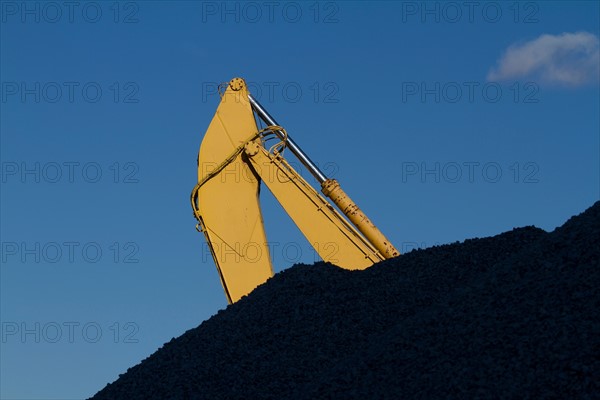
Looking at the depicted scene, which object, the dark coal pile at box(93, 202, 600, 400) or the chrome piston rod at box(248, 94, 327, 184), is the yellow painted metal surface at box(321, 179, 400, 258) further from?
the dark coal pile at box(93, 202, 600, 400)

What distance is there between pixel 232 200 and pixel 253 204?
338 mm

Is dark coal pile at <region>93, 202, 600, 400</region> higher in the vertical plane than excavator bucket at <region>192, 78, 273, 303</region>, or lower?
lower

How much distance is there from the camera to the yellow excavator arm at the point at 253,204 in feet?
48.7

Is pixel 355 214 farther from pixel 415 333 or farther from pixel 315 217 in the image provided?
pixel 415 333

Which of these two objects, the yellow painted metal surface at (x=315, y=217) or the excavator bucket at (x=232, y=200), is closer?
the yellow painted metal surface at (x=315, y=217)

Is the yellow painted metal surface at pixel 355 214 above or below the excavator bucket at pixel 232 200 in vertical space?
below

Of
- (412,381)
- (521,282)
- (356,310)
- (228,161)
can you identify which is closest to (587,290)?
(521,282)

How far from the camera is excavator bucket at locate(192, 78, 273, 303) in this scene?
14.9m

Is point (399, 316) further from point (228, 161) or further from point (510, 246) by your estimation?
point (228, 161)

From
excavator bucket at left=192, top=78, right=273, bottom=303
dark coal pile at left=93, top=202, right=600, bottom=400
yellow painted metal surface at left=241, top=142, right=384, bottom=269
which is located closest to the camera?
dark coal pile at left=93, top=202, right=600, bottom=400

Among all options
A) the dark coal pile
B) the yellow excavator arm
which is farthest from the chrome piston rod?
the dark coal pile

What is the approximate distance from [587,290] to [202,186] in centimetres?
745

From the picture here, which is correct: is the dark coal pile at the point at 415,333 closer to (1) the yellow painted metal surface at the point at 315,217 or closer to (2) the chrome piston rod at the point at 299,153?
(1) the yellow painted metal surface at the point at 315,217

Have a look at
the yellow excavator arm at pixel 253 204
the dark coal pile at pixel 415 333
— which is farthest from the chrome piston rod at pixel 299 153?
the dark coal pile at pixel 415 333
